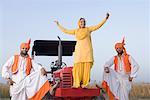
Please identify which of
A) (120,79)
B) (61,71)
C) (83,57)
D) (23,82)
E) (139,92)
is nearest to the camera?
(83,57)

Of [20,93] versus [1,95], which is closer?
[20,93]

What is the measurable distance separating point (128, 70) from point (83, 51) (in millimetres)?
1042

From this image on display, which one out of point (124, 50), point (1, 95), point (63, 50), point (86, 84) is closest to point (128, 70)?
point (124, 50)

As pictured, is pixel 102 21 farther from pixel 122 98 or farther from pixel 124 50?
pixel 122 98

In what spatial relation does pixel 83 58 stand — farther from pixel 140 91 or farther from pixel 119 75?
pixel 140 91

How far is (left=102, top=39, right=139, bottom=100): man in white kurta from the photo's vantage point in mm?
6750

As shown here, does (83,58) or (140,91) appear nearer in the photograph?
(83,58)

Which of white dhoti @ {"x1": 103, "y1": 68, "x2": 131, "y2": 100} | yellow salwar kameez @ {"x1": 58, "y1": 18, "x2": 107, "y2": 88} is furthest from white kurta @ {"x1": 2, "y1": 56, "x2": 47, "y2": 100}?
white dhoti @ {"x1": 103, "y1": 68, "x2": 131, "y2": 100}

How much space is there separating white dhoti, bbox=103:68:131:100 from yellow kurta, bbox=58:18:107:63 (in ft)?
2.48

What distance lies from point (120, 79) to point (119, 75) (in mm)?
71

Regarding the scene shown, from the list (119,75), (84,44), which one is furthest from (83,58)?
(119,75)

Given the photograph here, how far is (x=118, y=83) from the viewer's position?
6824 millimetres

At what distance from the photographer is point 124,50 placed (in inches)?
270

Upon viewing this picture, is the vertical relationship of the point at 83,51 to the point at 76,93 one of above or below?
above
